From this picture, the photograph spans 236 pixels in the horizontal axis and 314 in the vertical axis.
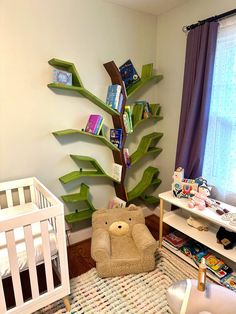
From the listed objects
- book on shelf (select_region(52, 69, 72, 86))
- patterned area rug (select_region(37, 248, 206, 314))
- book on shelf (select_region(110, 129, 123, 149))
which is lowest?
patterned area rug (select_region(37, 248, 206, 314))

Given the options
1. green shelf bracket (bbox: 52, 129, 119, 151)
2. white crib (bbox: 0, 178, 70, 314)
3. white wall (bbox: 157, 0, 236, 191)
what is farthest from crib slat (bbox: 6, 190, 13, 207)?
white wall (bbox: 157, 0, 236, 191)

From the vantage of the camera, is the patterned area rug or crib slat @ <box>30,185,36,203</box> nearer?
the patterned area rug

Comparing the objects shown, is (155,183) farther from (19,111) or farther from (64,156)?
(19,111)

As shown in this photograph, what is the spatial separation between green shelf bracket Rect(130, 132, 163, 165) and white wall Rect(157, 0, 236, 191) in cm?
10

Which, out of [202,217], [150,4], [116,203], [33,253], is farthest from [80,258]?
[150,4]

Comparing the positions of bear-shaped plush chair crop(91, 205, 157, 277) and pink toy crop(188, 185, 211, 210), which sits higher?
pink toy crop(188, 185, 211, 210)

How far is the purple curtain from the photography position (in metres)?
1.93

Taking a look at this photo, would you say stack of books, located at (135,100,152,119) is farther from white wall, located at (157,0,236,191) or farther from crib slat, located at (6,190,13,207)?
crib slat, located at (6,190,13,207)

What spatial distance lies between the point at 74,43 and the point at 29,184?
1.36m

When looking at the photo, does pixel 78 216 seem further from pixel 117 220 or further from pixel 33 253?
pixel 33 253

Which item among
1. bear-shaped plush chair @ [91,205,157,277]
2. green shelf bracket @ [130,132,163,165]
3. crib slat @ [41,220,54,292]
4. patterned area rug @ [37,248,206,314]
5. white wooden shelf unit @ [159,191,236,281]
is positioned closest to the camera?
crib slat @ [41,220,54,292]

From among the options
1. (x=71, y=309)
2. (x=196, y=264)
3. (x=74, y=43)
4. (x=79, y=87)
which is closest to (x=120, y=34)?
(x=74, y=43)

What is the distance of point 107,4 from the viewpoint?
6.95 ft

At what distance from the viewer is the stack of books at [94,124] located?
6.89ft
